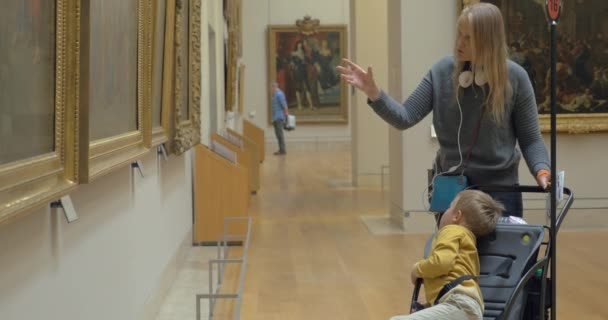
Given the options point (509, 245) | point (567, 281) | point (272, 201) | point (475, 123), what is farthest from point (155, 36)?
point (272, 201)

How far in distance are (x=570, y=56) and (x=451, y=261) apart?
31.4ft

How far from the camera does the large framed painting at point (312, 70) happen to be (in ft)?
111

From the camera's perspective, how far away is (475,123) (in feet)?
14.7

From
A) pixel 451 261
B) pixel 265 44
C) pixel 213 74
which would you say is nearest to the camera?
pixel 451 261

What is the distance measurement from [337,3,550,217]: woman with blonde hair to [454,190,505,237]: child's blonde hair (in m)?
0.44

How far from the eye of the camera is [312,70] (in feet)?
113

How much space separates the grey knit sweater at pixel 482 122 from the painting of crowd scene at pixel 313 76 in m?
29.5

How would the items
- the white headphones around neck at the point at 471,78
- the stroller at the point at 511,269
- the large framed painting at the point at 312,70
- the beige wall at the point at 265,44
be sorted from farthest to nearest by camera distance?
the large framed painting at the point at 312,70
the beige wall at the point at 265,44
the white headphones around neck at the point at 471,78
the stroller at the point at 511,269

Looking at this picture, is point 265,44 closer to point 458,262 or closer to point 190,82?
point 190,82

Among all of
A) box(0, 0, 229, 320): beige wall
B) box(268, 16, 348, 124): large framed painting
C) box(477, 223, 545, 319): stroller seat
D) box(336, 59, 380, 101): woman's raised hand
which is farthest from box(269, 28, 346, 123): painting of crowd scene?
box(477, 223, 545, 319): stroller seat

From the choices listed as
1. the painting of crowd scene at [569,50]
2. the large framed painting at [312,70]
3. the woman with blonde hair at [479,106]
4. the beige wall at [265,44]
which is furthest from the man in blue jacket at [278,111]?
the woman with blonde hair at [479,106]

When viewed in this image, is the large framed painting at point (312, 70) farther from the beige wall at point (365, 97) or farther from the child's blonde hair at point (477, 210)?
the child's blonde hair at point (477, 210)

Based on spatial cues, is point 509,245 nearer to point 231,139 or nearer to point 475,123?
point 475,123

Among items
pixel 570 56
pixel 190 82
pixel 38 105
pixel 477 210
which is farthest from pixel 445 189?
pixel 570 56
